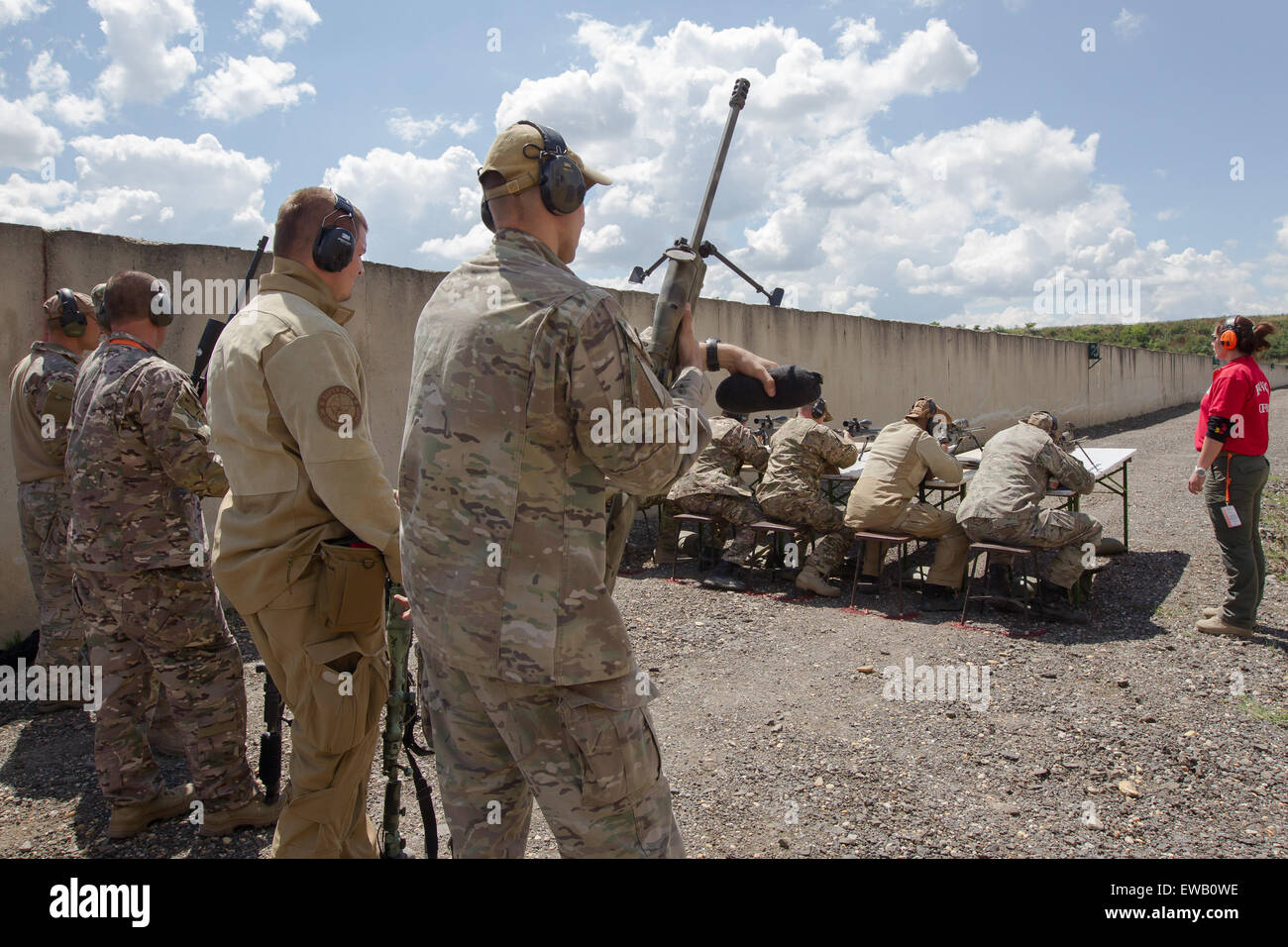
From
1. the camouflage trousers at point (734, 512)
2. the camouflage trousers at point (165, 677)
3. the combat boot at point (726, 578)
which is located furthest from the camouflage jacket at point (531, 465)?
the camouflage trousers at point (734, 512)

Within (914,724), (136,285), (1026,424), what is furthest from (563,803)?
(1026,424)

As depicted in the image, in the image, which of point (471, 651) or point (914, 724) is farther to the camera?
point (914, 724)

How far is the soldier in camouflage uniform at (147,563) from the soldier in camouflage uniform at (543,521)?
178cm

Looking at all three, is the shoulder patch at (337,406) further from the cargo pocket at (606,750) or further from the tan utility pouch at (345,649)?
the cargo pocket at (606,750)

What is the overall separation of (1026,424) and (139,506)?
236 inches

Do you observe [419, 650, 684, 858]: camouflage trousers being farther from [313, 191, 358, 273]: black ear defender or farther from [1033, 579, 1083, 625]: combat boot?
[1033, 579, 1083, 625]: combat boot

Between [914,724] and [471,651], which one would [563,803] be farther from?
[914,724]

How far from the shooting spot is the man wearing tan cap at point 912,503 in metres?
6.49

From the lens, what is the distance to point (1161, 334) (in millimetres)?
45531

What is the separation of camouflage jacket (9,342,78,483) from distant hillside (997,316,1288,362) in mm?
41999

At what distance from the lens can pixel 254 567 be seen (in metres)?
2.31

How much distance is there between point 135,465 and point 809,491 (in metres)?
5.13

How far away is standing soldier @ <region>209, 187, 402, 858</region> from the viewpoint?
7.45 ft

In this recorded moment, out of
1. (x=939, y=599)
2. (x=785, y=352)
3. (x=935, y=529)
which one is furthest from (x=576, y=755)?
(x=785, y=352)
